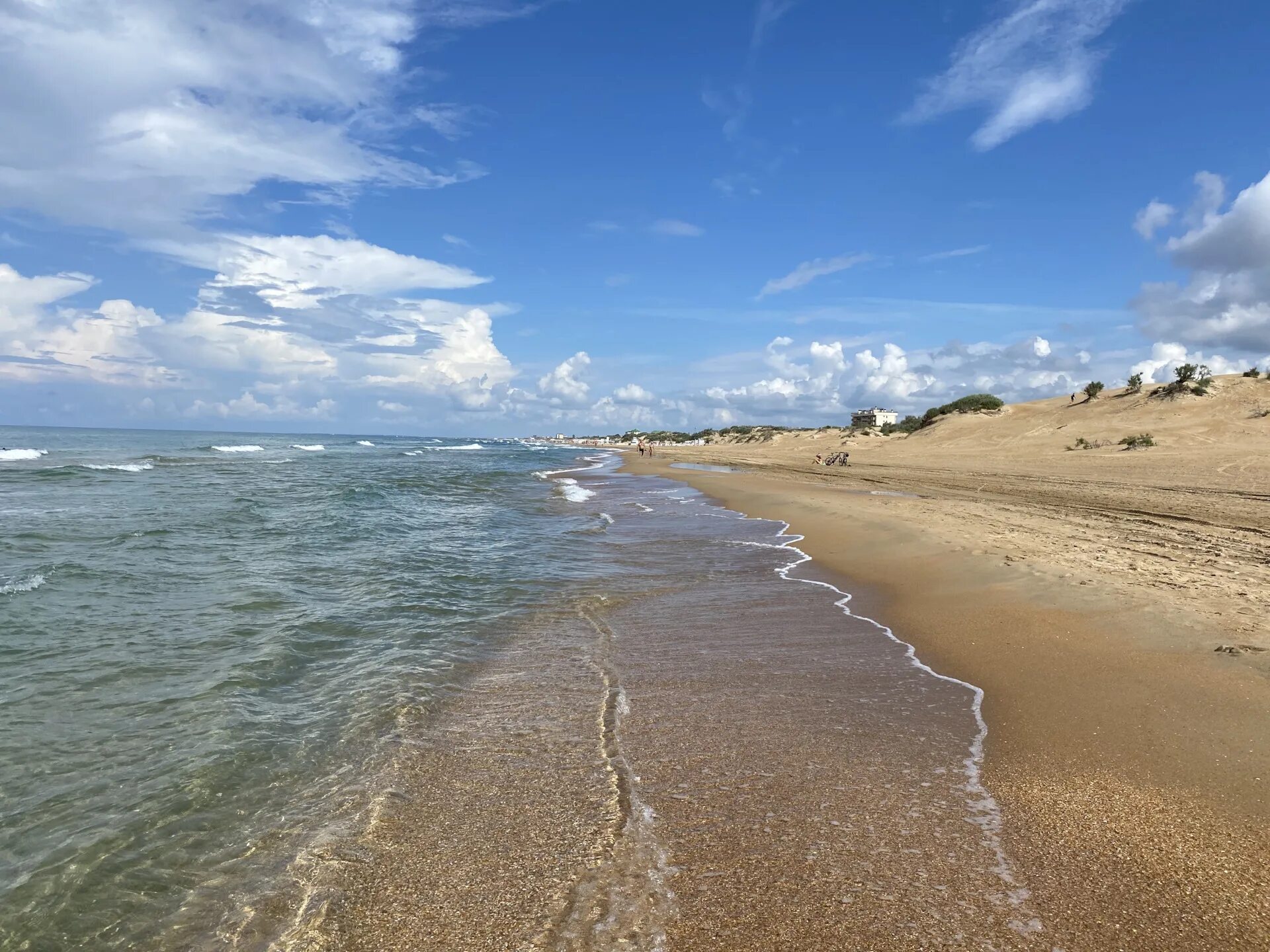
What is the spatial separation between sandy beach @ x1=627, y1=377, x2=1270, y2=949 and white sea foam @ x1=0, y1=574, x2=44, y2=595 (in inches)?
484

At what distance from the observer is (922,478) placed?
29.7 meters

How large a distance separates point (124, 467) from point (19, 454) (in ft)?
66.8

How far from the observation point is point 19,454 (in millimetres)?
51406

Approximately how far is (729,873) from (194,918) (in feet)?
9.14

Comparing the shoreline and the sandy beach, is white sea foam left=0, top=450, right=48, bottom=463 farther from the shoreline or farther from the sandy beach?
the shoreline

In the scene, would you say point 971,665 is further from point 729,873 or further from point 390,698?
point 390,698

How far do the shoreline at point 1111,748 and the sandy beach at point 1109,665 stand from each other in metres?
0.02

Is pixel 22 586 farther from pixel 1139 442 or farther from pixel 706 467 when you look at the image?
pixel 706 467

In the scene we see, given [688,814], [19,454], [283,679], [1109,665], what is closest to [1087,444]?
[1109,665]

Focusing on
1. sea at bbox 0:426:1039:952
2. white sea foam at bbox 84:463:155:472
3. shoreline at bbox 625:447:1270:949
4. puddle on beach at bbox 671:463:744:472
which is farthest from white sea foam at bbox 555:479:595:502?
white sea foam at bbox 84:463:155:472

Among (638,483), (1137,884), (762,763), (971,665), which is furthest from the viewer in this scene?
(638,483)

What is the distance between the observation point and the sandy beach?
335 centimetres

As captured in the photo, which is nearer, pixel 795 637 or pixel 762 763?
pixel 762 763

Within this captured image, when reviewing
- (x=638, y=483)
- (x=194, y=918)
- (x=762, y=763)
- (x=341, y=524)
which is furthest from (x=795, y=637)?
(x=638, y=483)
